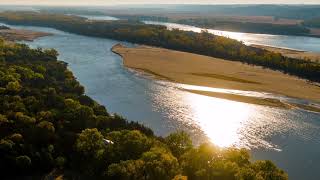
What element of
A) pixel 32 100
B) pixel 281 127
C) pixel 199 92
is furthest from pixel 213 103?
pixel 32 100

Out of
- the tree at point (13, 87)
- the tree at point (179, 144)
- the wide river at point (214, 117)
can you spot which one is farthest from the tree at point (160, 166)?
→ the tree at point (13, 87)

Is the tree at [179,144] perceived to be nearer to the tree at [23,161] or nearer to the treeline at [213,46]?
the tree at [23,161]

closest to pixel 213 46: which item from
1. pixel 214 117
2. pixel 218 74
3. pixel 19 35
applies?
pixel 218 74

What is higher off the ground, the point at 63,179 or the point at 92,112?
the point at 92,112

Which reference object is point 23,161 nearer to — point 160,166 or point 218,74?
point 160,166

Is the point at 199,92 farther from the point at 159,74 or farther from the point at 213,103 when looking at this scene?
the point at 159,74

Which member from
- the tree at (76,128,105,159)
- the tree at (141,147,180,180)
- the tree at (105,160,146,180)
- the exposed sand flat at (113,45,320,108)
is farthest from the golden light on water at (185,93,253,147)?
the tree at (105,160,146,180)
